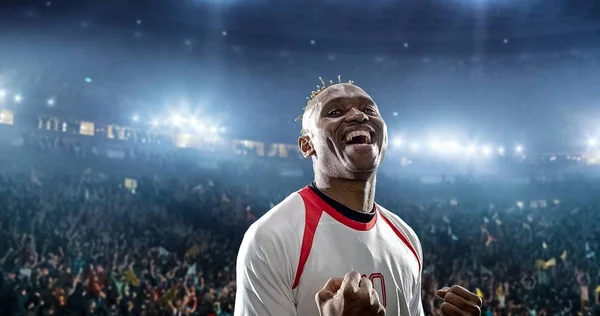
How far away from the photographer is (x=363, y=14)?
2075 centimetres

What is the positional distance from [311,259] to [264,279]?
198 millimetres

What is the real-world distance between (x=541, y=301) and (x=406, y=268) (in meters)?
7.08

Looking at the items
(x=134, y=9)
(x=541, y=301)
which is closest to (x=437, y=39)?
(x=134, y=9)

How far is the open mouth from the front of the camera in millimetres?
1996

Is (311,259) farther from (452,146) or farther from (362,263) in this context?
(452,146)

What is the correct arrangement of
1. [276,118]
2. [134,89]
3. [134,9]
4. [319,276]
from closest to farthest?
[319,276]
[134,9]
[134,89]
[276,118]

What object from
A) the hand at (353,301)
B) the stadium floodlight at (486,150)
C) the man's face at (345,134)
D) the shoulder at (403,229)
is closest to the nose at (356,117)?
the man's face at (345,134)

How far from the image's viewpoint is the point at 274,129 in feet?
84.9

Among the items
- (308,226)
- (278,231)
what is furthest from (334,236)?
(278,231)

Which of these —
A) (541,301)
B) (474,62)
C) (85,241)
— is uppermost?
(474,62)

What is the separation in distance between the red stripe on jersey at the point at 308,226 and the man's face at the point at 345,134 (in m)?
0.14

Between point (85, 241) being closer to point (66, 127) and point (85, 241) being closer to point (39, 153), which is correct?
point (39, 153)

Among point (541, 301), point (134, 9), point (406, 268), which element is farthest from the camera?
point (134, 9)

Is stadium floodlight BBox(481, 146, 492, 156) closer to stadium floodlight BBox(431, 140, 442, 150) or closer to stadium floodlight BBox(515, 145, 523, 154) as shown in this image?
stadium floodlight BBox(515, 145, 523, 154)
